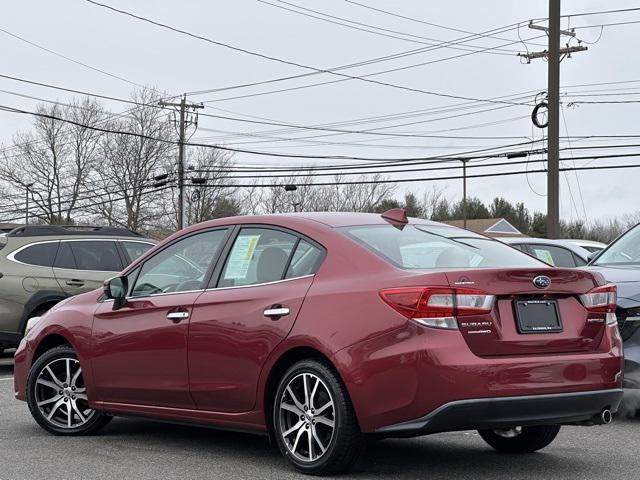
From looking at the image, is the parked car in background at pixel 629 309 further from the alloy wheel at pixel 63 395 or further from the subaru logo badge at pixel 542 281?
the alloy wheel at pixel 63 395

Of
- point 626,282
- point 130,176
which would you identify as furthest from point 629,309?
point 130,176

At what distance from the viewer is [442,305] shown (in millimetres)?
5461

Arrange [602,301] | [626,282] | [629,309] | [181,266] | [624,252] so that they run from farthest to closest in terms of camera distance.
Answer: [624,252] < [626,282] < [629,309] < [181,266] < [602,301]

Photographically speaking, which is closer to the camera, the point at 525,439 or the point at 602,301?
the point at 602,301

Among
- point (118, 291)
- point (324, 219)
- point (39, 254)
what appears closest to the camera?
point (324, 219)

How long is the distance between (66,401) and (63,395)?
0.19ft

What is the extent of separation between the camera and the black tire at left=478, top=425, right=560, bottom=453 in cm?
668

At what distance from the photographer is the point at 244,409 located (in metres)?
6.29

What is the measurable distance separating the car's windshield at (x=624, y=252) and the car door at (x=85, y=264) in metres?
6.58

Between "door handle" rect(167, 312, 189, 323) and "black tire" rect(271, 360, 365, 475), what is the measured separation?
100cm

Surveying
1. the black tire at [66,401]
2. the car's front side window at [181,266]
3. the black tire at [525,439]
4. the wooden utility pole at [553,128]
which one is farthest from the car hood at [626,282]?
the wooden utility pole at [553,128]

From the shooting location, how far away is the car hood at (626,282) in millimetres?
7898

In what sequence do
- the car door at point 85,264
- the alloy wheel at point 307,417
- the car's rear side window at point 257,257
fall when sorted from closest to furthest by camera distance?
the alloy wheel at point 307,417 < the car's rear side window at point 257,257 < the car door at point 85,264

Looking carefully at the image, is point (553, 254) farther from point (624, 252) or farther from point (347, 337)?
point (347, 337)
